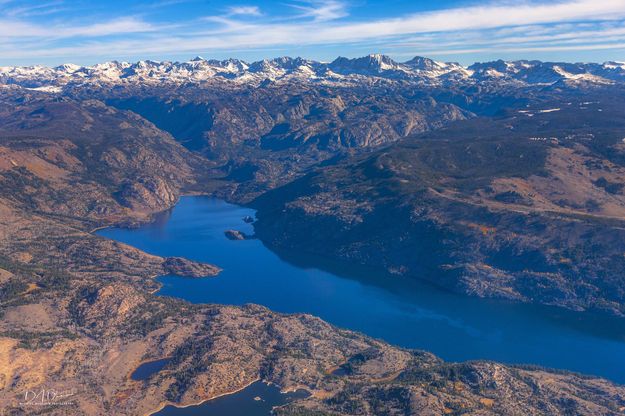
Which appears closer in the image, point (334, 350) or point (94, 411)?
point (94, 411)

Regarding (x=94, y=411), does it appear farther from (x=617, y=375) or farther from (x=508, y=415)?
(x=617, y=375)

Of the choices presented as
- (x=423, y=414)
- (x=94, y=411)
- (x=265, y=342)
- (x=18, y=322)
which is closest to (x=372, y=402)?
(x=423, y=414)

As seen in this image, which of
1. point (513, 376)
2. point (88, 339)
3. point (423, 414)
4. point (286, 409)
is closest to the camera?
point (423, 414)

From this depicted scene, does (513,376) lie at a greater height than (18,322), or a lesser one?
lesser

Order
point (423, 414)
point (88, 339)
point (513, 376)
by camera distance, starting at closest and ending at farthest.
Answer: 1. point (423, 414)
2. point (513, 376)
3. point (88, 339)

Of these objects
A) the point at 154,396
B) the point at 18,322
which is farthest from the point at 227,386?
the point at 18,322

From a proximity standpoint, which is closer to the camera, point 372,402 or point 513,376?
point 372,402

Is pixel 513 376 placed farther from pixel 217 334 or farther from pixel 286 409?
pixel 217 334

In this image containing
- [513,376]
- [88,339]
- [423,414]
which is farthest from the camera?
[88,339]

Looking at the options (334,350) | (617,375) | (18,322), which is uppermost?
(18,322)
